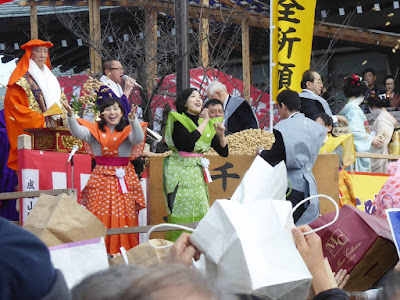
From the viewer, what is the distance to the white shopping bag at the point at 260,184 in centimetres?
257

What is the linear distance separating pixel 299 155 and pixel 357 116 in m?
3.09

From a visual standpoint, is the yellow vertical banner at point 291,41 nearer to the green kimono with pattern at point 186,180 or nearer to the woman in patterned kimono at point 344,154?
the woman in patterned kimono at point 344,154

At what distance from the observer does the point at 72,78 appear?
12.1 meters

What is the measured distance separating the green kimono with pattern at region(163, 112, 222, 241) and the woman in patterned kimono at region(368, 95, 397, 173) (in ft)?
13.6

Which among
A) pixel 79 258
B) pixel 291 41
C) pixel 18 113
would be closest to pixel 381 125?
pixel 291 41

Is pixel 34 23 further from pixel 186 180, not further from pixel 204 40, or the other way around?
pixel 186 180

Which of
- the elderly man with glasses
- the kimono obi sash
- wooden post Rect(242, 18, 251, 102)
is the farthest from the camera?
wooden post Rect(242, 18, 251, 102)

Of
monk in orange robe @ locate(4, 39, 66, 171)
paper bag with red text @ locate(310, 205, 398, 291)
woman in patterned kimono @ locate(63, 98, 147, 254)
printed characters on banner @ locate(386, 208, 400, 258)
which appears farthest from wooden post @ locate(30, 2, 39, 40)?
printed characters on banner @ locate(386, 208, 400, 258)

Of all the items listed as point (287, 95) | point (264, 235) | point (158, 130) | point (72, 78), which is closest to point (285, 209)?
point (264, 235)

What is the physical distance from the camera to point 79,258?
2557 mm

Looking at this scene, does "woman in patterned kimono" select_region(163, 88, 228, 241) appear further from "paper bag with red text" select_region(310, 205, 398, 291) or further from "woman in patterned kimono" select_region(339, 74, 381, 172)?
"woman in patterned kimono" select_region(339, 74, 381, 172)

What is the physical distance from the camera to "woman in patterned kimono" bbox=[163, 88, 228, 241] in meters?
5.53

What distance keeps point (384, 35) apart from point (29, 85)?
7.33 meters

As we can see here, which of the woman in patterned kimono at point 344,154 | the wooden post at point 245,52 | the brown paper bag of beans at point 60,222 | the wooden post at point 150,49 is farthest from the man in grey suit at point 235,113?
the brown paper bag of beans at point 60,222
